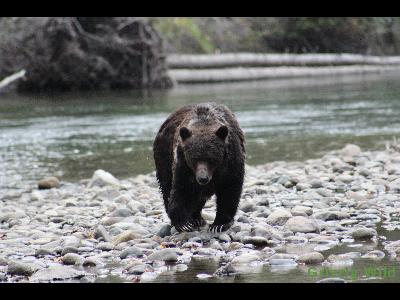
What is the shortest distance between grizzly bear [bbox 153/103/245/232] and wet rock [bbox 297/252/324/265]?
1.18 meters

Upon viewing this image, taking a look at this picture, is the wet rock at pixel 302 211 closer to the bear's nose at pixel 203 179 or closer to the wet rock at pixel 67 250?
the bear's nose at pixel 203 179

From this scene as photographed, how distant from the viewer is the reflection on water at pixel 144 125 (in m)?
14.7

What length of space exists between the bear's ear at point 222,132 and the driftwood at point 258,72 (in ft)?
98.2

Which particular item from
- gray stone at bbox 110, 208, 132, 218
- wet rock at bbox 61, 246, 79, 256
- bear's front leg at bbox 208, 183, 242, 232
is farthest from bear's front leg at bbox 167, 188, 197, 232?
gray stone at bbox 110, 208, 132, 218

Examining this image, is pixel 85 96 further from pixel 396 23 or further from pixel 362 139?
pixel 396 23

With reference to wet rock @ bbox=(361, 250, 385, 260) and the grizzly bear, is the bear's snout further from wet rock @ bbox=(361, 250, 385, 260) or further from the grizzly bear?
wet rock @ bbox=(361, 250, 385, 260)

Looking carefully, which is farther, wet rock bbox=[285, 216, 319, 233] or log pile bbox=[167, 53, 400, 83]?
log pile bbox=[167, 53, 400, 83]

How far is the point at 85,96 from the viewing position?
99.4 ft

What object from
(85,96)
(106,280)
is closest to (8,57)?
(85,96)

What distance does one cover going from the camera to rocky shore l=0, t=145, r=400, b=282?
231 inches

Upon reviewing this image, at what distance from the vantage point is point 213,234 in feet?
23.1
